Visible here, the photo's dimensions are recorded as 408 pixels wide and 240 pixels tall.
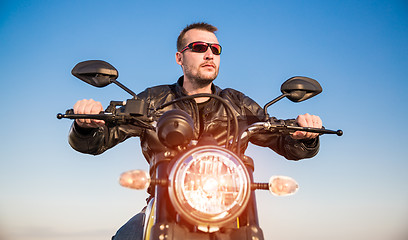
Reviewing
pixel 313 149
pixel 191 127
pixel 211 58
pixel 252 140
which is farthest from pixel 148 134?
pixel 211 58

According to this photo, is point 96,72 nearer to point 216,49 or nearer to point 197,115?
point 197,115

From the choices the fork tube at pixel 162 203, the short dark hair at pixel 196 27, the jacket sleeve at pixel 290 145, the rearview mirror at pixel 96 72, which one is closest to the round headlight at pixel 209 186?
the fork tube at pixel 162 203

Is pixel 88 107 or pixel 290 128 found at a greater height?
pixel 88 107

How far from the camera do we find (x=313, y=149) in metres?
2.23

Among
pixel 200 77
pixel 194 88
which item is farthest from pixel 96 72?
pixel 194 88

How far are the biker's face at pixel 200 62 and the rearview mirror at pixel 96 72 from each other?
68.3 inches

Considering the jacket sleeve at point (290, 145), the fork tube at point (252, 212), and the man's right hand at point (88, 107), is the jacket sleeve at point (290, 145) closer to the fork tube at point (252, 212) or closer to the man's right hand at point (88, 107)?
the fork tube at point (252, 212)

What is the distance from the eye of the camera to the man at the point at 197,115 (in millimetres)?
1886

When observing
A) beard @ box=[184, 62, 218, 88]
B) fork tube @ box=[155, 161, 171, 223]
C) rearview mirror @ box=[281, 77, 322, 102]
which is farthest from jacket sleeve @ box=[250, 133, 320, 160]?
fork tube @ box=[155, 161, 171, 223]

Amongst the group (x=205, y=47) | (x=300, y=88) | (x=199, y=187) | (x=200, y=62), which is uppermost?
(x=205, y=47)

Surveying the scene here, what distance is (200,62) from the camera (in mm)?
3381

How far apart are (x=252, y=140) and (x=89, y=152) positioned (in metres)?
1.47

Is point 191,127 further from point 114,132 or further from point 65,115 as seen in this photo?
point 114,132

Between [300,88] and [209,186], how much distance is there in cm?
87
